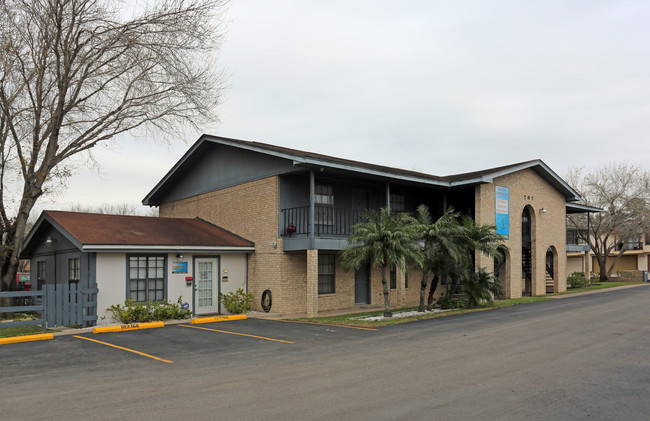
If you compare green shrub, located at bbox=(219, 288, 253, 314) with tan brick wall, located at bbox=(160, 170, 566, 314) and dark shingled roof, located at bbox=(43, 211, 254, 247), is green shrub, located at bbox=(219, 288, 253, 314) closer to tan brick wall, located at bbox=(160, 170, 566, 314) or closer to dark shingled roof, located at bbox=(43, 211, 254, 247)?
tan brick wall, located at bbox=(160, 170, 566, 314)

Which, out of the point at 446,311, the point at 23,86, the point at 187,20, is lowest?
the point at 446,311

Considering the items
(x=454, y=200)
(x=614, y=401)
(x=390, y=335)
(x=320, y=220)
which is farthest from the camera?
(x=454, y=200)

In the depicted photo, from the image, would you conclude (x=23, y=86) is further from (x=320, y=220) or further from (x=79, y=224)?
(x=320, y=220)

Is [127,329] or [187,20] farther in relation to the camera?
[187,20]

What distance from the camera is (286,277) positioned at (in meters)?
19.3

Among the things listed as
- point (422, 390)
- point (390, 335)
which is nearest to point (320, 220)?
point (390, 335)

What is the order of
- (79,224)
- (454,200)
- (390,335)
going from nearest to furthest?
(390,335) < (79,224) < (454,200)

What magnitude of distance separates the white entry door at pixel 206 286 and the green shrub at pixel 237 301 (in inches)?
15.3

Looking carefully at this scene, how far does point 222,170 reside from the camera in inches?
905

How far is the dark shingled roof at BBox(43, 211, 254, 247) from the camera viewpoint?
17109 millimetres

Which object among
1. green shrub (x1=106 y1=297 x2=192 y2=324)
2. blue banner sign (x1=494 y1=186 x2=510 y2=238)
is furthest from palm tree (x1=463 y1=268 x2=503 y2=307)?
green shrub (x1=106 y1=297 x2=192 y2=324)

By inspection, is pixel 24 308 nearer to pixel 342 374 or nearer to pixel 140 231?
pixel 140 231

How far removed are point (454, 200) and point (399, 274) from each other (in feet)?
23.6

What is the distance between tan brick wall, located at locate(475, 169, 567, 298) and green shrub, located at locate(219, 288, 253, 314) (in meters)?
10.7
